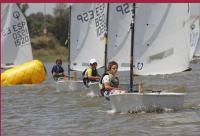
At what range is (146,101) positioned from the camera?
1440 cm

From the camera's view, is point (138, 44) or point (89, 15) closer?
point (138, 44)

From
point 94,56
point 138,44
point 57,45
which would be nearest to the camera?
point 138,44

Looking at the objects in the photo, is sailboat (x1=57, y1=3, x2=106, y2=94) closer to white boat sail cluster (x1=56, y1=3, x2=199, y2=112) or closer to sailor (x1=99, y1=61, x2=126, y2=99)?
white boat sail cluster (x1=56, y1=3, x2=199, y2=112)

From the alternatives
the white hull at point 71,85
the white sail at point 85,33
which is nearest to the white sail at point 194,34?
the white sail at point 85,33

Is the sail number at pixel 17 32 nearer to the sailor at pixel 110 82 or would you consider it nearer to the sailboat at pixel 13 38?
the sailboat at pixel 13 38

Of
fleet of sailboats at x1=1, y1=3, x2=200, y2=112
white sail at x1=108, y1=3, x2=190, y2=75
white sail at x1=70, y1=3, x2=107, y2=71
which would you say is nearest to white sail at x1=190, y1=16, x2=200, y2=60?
white sail at x1=70, y1=3, x2=107, y2=71

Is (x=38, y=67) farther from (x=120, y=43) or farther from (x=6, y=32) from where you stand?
(x=120, y=43)

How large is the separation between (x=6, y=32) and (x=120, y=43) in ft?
41.1

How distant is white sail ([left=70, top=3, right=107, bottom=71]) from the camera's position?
2580 cm

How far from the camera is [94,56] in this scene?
25656 mm

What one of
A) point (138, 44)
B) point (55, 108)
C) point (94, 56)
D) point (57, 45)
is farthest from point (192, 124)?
point (57, 45)

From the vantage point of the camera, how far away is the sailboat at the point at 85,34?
25750 mm

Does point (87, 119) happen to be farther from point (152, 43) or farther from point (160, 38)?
point (160, 38)

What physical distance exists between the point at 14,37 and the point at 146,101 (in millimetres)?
17979
